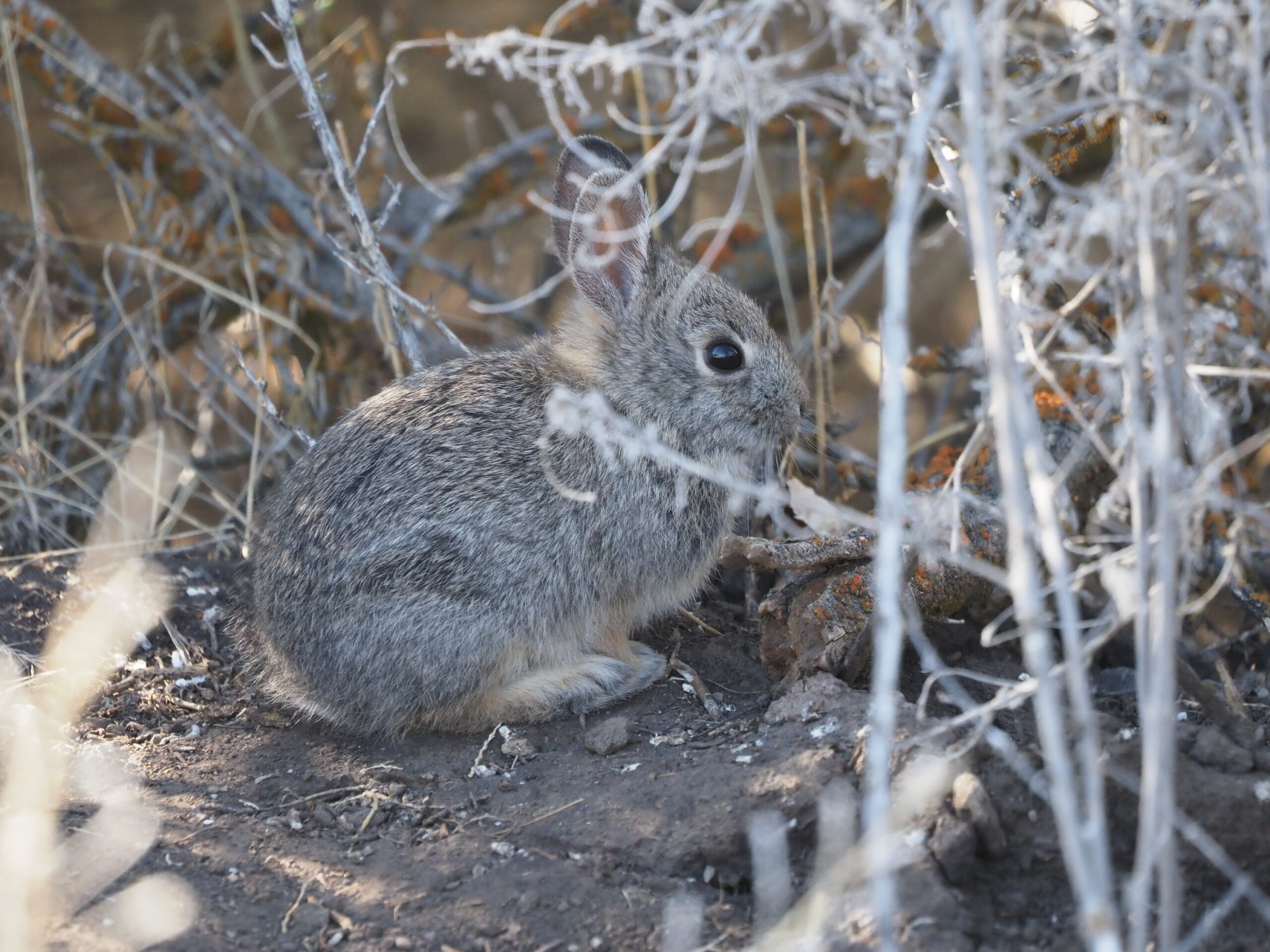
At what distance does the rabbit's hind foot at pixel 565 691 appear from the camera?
13.6 feet

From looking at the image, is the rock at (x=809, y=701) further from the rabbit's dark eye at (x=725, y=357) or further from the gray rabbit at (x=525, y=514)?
the rabbit's dark eye at (x=725, y=357)

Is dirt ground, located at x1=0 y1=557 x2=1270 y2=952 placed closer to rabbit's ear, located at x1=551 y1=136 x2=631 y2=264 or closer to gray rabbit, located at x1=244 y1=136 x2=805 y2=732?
gray rabbit, located at x1=244 y1=136 x2=805 y2=732

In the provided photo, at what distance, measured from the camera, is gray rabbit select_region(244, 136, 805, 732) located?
161 inches

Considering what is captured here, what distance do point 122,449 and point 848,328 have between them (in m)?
3.84

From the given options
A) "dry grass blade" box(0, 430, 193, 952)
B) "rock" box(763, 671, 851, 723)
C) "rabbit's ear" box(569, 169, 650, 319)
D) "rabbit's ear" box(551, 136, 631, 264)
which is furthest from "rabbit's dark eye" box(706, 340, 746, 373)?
"dry grass blade" box(0, 430, 193, 952)

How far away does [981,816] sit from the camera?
304 cm

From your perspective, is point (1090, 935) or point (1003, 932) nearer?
point (1090, 935)

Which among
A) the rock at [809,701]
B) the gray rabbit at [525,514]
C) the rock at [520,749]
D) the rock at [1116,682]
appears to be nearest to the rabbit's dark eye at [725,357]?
the gray rabbit at [525,514]

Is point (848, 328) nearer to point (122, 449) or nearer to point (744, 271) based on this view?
point (744, 271)

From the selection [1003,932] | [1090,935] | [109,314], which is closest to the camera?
[1090,935]

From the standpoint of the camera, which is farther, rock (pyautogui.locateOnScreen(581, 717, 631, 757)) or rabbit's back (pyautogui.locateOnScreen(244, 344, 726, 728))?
rabbit's back (pyautogui.locateOnScreen(244, 344, 726, 728))

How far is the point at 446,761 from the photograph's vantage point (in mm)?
3980

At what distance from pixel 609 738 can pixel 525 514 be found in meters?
0.75

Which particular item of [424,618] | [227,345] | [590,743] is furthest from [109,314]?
[590,743]
